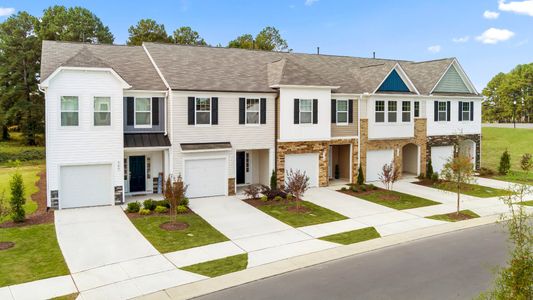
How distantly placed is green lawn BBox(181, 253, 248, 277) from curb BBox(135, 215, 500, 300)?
0.33 metres

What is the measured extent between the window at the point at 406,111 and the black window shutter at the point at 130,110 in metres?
17.9

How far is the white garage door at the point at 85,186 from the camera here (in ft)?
66.6

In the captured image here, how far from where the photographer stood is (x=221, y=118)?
23.7 meters

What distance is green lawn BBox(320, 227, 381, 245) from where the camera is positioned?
52.2ft

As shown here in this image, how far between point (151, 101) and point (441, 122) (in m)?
21.0

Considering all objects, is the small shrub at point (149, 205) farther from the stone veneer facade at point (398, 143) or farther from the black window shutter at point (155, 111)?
the stone veneer facade at point (398, 143)

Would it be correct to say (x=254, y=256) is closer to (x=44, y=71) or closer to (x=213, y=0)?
(x=44, y=71)

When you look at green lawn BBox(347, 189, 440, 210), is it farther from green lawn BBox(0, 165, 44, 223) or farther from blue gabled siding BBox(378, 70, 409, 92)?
green lawn BBox(0, 165, 44, 223)

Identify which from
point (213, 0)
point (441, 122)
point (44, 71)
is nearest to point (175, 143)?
point (44, 71)

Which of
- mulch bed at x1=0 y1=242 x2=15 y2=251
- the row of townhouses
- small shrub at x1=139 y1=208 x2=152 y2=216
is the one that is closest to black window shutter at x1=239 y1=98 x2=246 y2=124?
the row of townhouses

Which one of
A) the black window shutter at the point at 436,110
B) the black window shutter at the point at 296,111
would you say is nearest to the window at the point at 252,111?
the black window shutter at the point at 296,111

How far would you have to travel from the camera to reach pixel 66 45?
81.0ft

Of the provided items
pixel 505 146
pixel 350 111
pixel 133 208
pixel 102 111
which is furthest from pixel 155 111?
pixel 505 146

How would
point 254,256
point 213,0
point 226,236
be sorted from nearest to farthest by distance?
point 254,256
point 226,236
point 213,0
